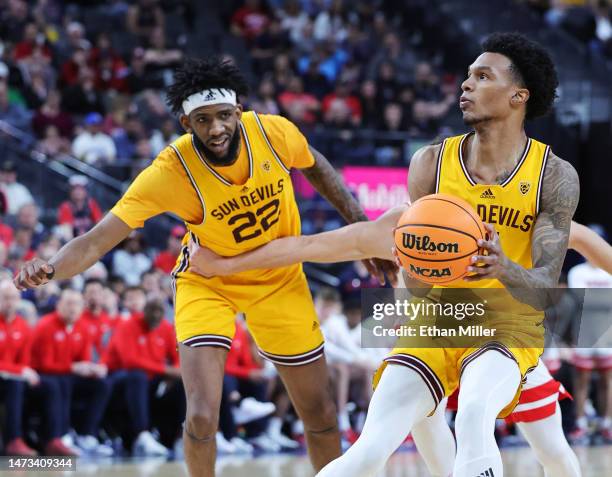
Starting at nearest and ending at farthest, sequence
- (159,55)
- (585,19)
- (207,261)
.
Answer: (207,261) → (159,55) → (585,19)

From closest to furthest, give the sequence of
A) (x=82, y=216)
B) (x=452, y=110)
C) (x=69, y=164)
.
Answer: (x=82, y=216) → (x=69, y=164) → (x=452, y=110)

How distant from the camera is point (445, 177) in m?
4.98

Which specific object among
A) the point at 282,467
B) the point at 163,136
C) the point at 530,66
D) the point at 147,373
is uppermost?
the point at 163,136

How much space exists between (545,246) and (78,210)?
25.4 ft

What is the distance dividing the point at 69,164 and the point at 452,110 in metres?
6.03

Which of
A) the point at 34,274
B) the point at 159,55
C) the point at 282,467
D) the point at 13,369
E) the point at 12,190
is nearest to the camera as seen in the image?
the point at 34,274

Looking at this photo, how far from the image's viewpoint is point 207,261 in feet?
19.4

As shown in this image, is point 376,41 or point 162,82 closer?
point 162,82

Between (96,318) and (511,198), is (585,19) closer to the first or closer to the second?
(96,318)

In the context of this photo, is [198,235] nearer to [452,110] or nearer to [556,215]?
[556,215]

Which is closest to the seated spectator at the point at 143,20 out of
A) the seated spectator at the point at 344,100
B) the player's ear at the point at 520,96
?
the seated spectator at the point at 344,100

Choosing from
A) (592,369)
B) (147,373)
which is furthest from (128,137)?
(592,369)

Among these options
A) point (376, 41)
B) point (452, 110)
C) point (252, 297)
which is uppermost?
point (376, 41)

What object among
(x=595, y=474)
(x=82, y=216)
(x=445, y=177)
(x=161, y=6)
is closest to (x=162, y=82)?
(x=161, y=6)
